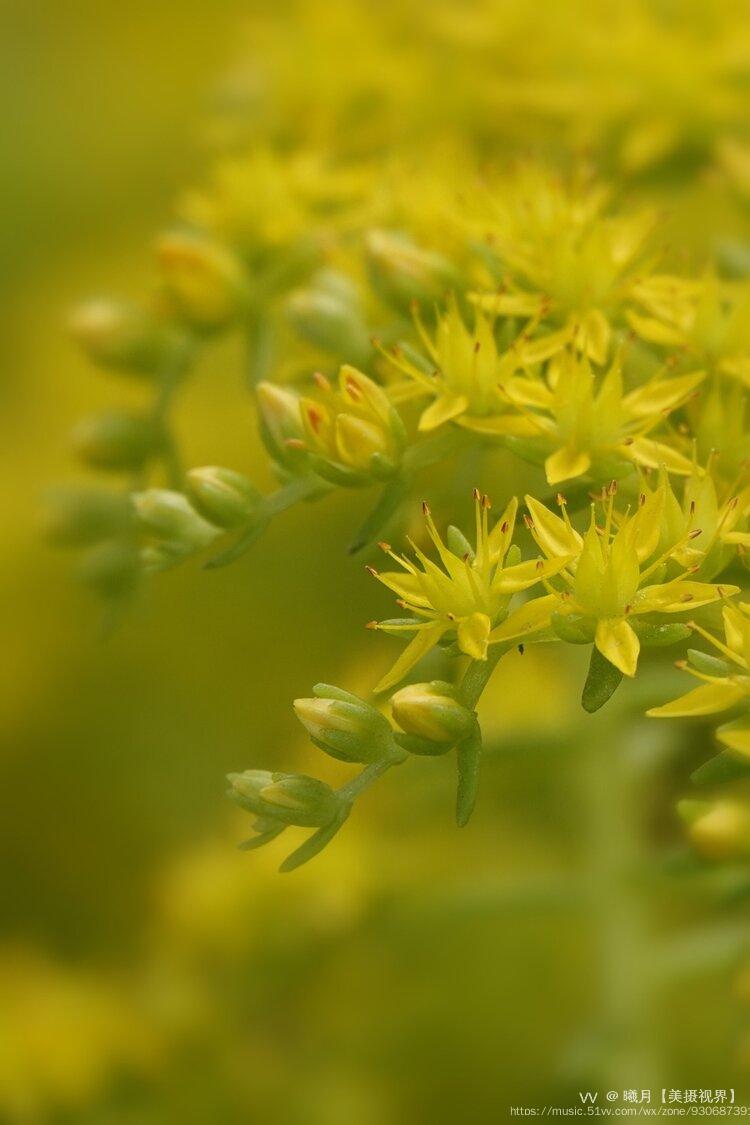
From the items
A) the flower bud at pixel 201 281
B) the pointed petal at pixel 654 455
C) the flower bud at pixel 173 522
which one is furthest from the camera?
the flower bud at pixel 201 281

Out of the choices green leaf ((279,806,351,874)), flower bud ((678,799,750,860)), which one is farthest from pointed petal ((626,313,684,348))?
green leaf ((279,806,351,874))

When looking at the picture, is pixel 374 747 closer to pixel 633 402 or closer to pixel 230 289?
pixel 633 402

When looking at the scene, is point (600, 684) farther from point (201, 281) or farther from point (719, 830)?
point (201, 281)

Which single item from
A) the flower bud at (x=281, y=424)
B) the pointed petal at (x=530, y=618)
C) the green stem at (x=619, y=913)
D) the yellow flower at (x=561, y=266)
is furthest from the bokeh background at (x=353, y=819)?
the flower bud at (x=281, y=424)

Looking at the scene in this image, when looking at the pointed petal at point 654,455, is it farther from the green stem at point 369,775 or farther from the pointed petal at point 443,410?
the green stem at point 369,775

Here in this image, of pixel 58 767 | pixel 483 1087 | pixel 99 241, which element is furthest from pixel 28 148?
pixel 483 1087

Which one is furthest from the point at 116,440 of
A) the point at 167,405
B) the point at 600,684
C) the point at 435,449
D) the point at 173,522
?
the point at 600,684

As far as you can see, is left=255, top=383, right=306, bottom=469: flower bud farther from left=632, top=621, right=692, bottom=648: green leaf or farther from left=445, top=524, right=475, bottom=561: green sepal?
left=632, top=621, right=692, bottom=648: green leaf
